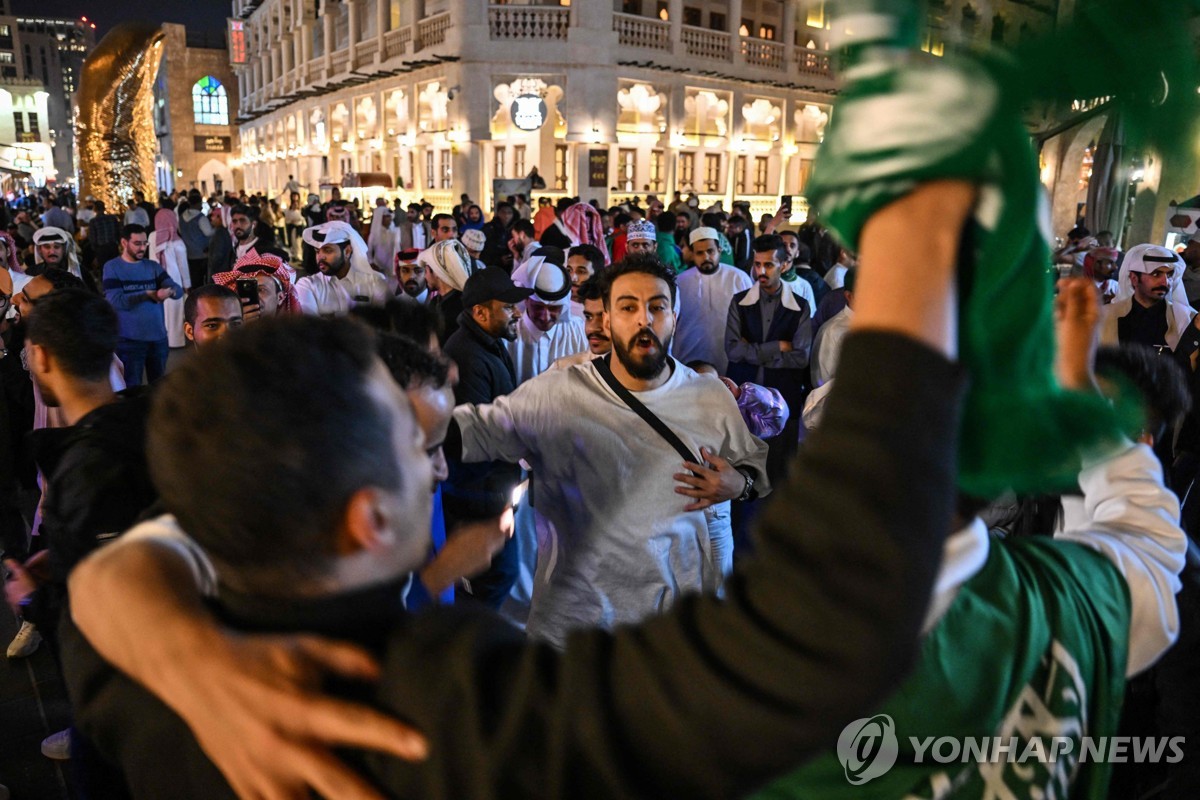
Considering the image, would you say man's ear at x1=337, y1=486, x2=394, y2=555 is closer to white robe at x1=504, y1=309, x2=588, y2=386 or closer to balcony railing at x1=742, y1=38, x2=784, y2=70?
white robe at x1=504, y1=309, x2=588, y2=386

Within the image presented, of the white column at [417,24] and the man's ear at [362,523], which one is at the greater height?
the white column at [417,24]

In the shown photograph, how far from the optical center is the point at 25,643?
4.34 metres

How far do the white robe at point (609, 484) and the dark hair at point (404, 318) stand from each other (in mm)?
337

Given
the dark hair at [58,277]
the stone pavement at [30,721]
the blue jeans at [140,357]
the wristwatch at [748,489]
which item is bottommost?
the stone pavement at [30,721]

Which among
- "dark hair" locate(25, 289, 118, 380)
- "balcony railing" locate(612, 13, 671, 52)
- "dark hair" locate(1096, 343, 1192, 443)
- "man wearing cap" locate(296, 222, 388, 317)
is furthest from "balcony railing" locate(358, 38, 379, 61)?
"dark hair" locate(1096, 343, 1192, 443)

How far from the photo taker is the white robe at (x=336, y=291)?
619 centimetres

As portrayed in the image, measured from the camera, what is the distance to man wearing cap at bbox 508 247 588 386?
16.4ft

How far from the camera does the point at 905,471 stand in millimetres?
696

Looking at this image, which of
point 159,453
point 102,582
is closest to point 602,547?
point 102,582

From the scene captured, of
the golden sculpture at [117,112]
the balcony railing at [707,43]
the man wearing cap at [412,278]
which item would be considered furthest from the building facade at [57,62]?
the man wearing cap at [412,278]

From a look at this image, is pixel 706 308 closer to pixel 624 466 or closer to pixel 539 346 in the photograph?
pixel 539 346

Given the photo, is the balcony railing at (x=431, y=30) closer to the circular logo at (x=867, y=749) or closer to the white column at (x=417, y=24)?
the white column at (x=417, y=24)

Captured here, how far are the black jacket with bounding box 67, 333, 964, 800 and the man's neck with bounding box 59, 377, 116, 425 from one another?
2.32m

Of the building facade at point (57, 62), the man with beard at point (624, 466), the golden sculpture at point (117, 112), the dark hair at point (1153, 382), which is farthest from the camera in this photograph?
the building facade at point (57, 62)
